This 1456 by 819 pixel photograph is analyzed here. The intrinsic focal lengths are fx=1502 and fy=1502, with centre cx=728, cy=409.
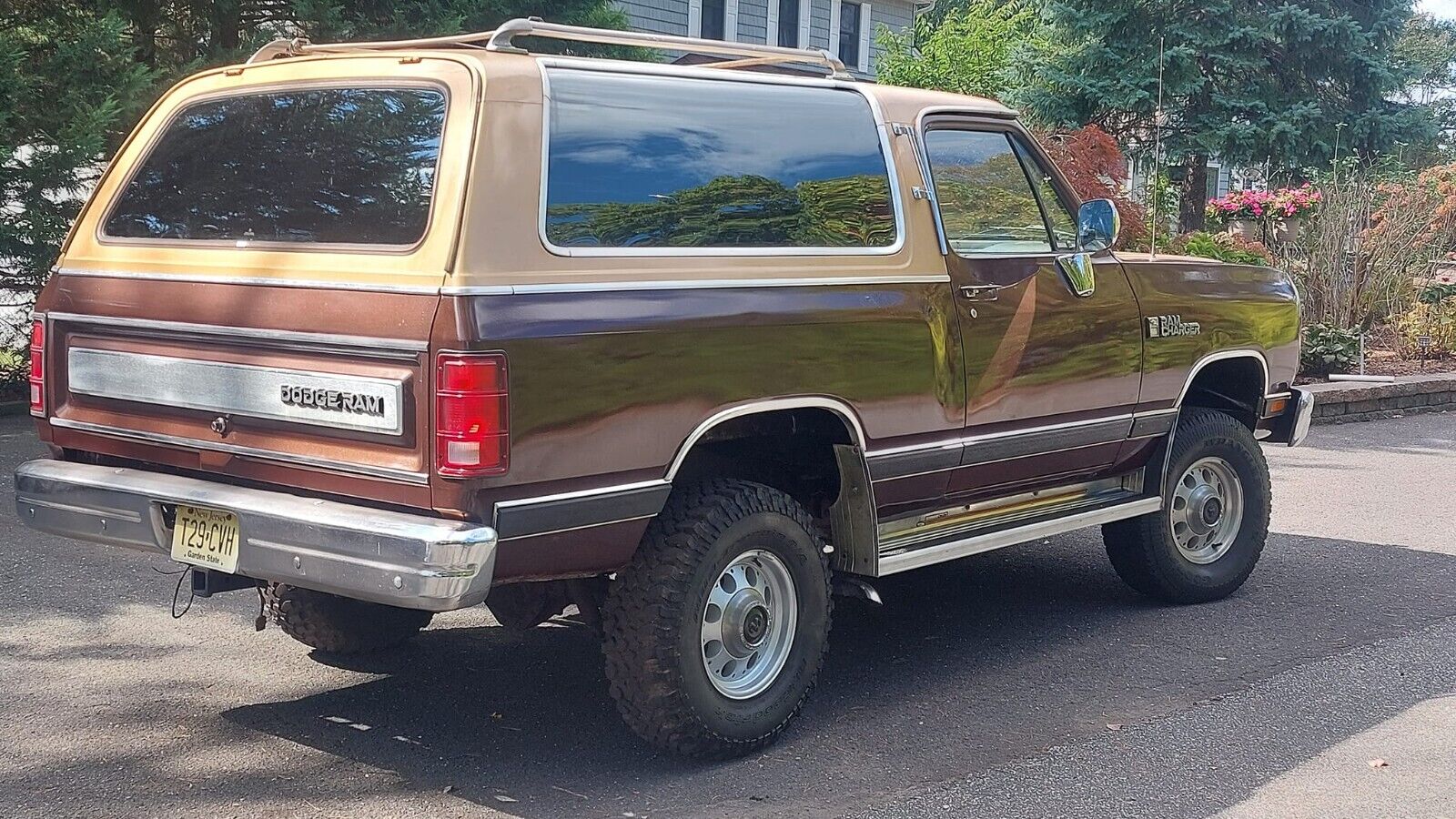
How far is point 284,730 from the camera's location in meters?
4.73

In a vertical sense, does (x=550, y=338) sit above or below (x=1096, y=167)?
below

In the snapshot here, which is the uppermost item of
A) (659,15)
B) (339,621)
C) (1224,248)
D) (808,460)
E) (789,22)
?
(789,22)

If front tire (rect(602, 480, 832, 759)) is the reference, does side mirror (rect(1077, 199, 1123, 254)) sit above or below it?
above

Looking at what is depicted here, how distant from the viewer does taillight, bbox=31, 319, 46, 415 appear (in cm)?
474

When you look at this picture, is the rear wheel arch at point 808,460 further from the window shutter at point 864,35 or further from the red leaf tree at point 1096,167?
the window shutter at point 864,35

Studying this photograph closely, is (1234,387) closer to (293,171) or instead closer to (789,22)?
(293,171)

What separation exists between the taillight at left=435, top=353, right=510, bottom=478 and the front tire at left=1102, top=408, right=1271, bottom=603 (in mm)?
3439

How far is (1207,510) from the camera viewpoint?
21.5 ft

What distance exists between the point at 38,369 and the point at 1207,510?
468 centimetres

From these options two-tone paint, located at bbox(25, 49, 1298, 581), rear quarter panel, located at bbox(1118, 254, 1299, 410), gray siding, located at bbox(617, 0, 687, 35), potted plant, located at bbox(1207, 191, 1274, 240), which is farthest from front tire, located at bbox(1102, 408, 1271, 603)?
gray siding, located at bbox(617, 0, 687, 35)

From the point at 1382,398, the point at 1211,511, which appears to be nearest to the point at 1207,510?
the point at 1211,511

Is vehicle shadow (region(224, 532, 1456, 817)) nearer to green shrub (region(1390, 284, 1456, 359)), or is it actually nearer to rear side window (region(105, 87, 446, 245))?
rear side window (region(105, 87, 446, 245))

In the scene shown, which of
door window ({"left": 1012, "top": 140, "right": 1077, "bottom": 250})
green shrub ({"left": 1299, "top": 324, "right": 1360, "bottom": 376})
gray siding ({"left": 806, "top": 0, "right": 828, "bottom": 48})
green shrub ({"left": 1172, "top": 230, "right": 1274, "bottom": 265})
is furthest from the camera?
gray siding ({"left": 806, "top": 0, "right": 828, "bottom": 48})

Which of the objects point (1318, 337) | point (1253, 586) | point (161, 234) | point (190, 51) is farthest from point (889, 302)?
point (1318, 337)
